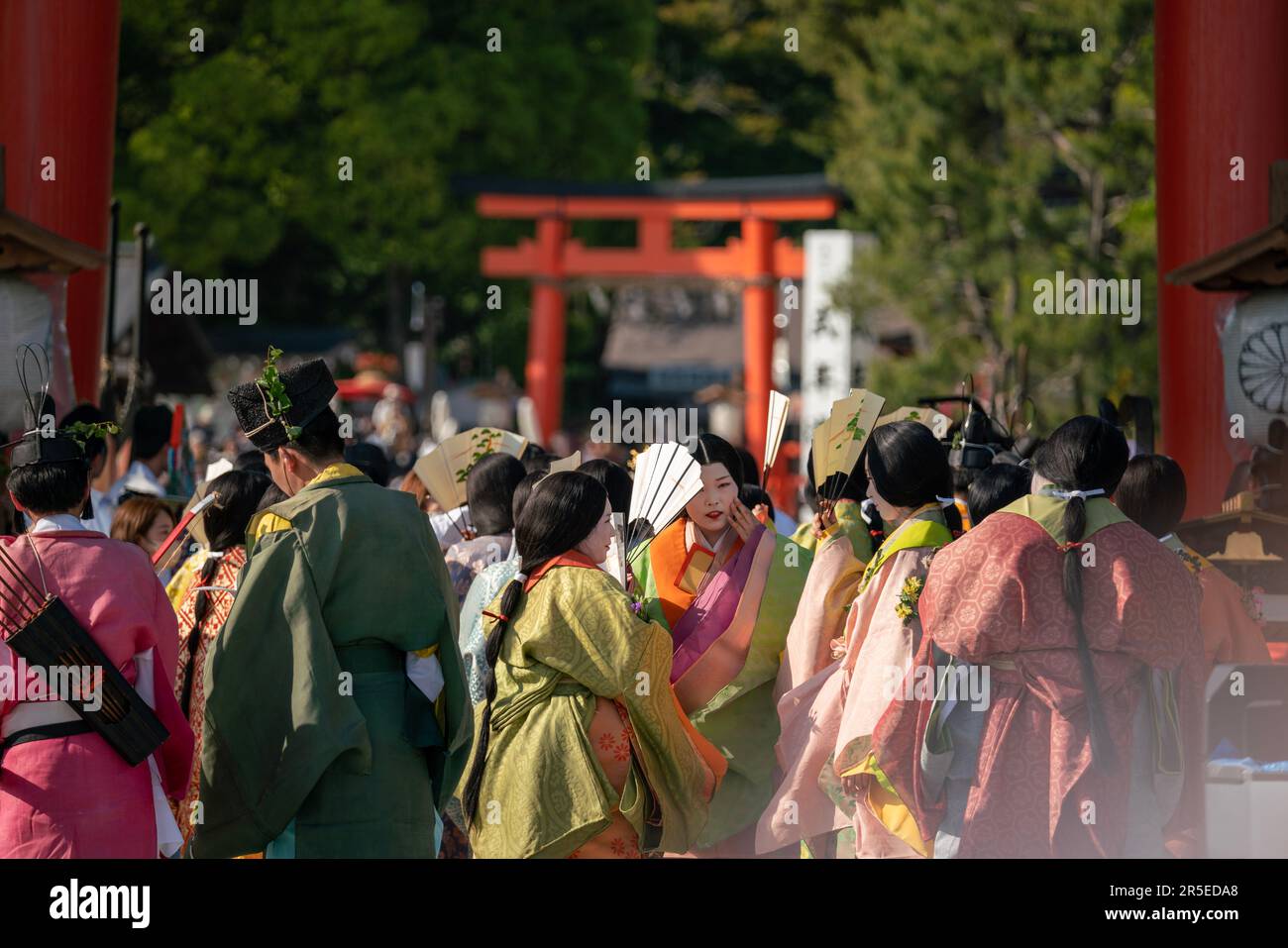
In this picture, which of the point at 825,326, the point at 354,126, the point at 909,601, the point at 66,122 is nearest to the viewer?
the point at 909,601

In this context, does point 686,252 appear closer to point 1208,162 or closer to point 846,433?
point 1208,162

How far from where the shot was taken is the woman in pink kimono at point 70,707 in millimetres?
4387

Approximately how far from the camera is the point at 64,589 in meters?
4.43

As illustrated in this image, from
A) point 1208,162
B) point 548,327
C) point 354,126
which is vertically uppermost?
point 354,126

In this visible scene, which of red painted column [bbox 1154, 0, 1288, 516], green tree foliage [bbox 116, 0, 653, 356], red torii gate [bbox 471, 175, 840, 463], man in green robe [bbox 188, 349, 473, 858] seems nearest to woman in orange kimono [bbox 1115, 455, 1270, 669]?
man in green robe [bbox 188, 349, 473, 858]

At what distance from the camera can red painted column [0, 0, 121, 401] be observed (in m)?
9.24

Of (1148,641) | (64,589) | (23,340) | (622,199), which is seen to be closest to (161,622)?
(64,589)

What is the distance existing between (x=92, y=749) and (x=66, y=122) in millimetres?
5780

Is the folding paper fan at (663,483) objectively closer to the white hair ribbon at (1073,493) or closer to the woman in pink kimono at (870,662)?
the woman in pink kimono at (870,662)

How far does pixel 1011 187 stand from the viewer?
55.3 feet

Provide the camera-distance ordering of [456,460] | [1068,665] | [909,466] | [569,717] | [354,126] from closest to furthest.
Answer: [1068,665]
[569,717]
[909,466]
[456,460]
[354,126]

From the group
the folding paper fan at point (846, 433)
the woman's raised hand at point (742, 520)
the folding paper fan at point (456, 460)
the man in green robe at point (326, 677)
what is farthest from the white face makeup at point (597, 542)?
the folding paper fan at point (456, 460)

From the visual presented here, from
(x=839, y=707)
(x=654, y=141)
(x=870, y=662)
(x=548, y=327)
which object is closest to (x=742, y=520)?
(x=839, y=707)
